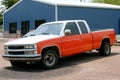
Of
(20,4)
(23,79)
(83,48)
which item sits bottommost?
(23,79)

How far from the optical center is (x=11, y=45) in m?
12.6

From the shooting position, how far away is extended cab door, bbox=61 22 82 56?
13367 millimetres

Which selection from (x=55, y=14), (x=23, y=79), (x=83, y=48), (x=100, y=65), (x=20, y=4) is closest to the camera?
(x=23, y=79)

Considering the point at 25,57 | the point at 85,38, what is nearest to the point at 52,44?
the point at 25,57

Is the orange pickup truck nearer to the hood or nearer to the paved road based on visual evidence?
the hood

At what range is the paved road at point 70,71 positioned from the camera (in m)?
10.6

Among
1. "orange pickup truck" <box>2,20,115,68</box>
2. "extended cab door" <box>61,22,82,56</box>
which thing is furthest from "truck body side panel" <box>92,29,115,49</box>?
"extended cab door" <box>61,22,82,56</box>

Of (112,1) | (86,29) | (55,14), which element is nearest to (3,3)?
(112,1)

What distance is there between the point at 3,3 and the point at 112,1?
73.8 feet

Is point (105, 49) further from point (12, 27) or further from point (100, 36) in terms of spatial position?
point (12, 27)

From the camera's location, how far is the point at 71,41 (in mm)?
13680

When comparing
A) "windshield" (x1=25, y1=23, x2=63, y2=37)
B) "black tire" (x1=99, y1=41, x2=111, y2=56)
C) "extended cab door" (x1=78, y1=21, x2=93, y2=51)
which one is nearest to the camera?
"windshield" (x1=25, y1=23, x2=63, y2=37)

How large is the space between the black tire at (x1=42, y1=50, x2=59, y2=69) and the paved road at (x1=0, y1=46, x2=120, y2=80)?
0.72ft

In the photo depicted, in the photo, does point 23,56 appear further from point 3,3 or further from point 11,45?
point 3,3
